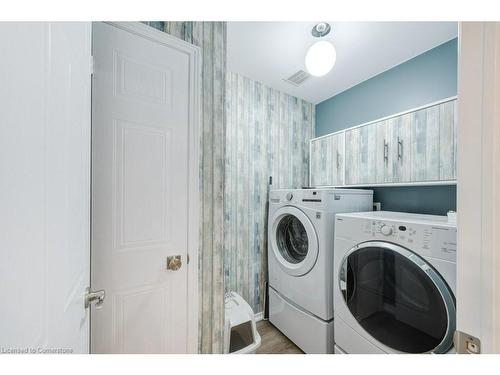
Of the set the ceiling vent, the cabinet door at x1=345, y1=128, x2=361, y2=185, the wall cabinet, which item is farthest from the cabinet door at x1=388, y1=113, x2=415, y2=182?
the ceiling vent

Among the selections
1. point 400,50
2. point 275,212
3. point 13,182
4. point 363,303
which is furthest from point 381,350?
point 400,50

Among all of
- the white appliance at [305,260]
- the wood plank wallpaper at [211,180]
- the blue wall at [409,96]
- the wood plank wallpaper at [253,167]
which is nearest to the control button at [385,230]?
the white appliance at [305,260]

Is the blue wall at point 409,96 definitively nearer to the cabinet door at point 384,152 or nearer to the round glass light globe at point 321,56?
the cabinet door at point 384,152

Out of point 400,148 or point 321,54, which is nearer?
point 321,54

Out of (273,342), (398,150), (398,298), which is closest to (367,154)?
(398,150)

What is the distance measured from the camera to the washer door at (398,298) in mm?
995

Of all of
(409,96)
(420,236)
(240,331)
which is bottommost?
(240,331)

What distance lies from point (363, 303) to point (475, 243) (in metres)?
1.11

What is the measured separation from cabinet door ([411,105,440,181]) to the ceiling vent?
975 millimetres

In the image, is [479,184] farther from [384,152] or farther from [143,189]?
[384,152]

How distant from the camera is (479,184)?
42 cm

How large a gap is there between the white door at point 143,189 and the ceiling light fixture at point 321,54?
764 millimetres

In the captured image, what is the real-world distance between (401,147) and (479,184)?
1.31 metres
